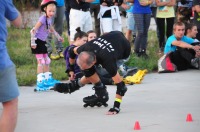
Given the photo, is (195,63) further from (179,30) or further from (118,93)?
(118,93)

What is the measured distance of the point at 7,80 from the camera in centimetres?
568

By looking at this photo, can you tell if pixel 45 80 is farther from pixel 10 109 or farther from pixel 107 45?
pixel 10 109

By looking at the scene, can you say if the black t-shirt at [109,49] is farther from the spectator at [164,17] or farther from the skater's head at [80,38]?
the spectator at [164,17]

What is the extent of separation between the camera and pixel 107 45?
25.4ft

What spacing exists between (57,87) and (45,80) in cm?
101

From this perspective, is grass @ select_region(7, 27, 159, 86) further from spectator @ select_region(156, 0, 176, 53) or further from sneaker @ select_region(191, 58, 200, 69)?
sneaker @ select_region(191, 58, 200, 69)

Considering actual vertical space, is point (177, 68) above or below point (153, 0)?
below

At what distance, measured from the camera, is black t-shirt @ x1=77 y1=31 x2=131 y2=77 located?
7551 mm

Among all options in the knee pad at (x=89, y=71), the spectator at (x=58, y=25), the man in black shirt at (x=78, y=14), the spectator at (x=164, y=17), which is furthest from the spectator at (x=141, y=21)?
the knee pad at (x=89, y=71)

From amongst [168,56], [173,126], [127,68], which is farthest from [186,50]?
[173,126]

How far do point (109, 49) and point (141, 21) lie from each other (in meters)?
4.34

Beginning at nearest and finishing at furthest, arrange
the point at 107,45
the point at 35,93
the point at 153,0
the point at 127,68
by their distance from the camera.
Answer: the point at 107,45, the point at 35,93, the point at 127,68, the point at 153,0

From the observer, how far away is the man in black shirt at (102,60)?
7.54 m

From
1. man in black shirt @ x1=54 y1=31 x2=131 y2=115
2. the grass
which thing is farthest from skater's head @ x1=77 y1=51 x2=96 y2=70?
the grass
